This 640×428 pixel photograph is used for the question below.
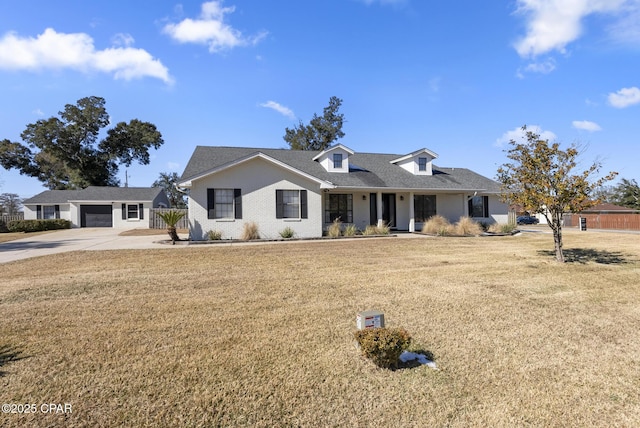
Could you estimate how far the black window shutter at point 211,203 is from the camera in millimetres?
15602

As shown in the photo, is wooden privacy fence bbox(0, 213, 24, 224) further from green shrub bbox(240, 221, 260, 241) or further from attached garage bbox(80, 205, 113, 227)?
green shrub bbox(240, 221, 260, 241)

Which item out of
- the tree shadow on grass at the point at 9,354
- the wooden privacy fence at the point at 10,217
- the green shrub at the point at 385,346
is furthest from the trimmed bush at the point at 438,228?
the wooden privacy fence at the point at 10,217

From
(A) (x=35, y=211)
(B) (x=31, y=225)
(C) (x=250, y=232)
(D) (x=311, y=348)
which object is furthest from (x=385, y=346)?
(A) (x=35, y=211)

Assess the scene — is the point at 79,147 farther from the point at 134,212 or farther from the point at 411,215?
the point at 411,215

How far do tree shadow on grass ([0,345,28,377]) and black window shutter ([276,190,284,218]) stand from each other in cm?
1268

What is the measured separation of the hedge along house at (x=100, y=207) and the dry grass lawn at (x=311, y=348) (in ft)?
79.7

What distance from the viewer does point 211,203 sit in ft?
Answer: 51.3

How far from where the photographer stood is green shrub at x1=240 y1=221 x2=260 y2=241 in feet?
51.2

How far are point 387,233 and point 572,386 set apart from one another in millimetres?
13885

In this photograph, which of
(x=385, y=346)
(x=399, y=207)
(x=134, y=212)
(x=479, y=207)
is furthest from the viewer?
(x=134, y=212)

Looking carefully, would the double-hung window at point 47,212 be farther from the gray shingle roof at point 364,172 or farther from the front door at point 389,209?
the front door at point 389,209

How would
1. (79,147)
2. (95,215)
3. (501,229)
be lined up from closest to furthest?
(501,229)
(95,215)
(79,147)

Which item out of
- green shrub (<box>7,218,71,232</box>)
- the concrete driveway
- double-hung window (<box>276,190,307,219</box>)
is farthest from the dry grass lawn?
green shrub (<box>7,218,71,232</box>)

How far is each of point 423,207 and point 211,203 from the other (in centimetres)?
1275
